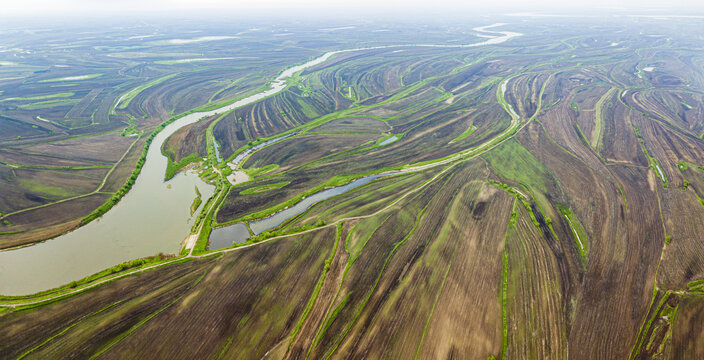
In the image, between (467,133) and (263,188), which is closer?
(263,188)

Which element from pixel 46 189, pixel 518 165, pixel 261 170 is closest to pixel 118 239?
pixel 46 189

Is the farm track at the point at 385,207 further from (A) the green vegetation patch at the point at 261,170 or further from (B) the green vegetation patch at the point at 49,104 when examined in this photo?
(B) the green vegetation patch at the point at 49,104

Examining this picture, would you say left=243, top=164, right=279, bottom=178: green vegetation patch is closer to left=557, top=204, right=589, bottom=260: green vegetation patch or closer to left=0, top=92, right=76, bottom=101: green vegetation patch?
left=557, top=204, right=589, bottom=260: green vegetation patch

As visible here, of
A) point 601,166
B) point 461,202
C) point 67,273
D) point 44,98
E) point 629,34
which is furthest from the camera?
point 629,34

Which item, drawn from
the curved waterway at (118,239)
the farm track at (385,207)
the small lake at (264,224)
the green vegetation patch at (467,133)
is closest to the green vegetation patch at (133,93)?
the curved waterway at (118,239)

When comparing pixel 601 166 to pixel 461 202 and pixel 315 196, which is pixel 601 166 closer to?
pixel 461 202

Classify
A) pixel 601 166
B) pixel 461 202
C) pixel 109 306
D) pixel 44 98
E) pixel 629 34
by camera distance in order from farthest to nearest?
pixel 629 34
pixel 44 98
pixel 601 166
pixel 461 202
pixel 109 306

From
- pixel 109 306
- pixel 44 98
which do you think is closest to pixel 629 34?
pixel 109 306

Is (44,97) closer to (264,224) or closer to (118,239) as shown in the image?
(118,239)

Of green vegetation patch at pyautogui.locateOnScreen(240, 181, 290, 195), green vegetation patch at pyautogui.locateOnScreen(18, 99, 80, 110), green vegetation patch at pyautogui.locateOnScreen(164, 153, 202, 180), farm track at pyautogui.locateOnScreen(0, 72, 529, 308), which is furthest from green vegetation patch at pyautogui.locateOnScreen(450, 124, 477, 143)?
green vegetation patch at pyautogui.locateOnScreen(18, 99, 80, 110)
